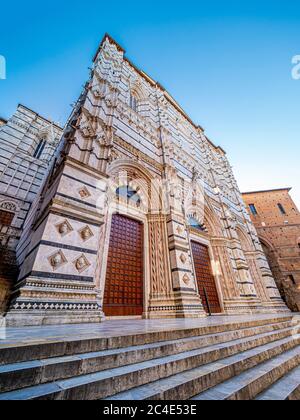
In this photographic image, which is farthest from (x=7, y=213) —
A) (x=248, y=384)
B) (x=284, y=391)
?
(x=284, y=391)

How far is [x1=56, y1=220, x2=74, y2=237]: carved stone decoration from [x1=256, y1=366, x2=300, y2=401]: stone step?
4.36m

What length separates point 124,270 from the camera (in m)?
6.25

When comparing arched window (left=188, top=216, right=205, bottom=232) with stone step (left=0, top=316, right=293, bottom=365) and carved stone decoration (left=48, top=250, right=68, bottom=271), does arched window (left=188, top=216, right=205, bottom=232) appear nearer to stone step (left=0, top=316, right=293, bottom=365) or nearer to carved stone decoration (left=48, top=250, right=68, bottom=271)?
carved stone decoration (left=48, top=250, right=68, bottom=271)

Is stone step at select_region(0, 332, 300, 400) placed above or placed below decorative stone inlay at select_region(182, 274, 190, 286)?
below

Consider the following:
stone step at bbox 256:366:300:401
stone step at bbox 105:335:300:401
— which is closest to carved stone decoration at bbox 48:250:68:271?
stone step at bbox 105:335:300:401

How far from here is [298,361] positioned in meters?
2.66

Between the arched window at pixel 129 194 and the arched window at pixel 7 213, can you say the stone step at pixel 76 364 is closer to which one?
the arched window at pixel 129 194

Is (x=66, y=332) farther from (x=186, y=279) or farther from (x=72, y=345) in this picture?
(x=186, y=279)

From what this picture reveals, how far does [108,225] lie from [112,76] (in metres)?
9.32

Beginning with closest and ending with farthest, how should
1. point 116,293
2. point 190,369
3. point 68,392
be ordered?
point 68,392 < point 190,369 < point 116,293

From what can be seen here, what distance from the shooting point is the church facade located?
404 cm

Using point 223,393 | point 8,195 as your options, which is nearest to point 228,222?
point 223,393

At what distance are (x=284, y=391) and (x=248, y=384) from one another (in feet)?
1.34
